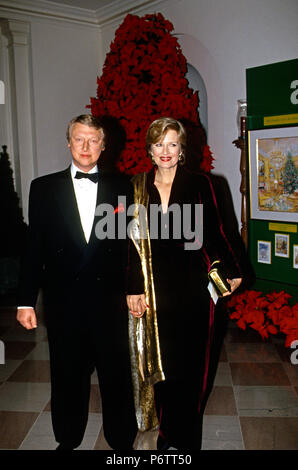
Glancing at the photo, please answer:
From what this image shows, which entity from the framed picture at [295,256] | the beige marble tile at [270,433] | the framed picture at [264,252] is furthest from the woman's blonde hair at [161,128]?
the framed picture at [264,252]

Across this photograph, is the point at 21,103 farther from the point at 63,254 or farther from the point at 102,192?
the point at 63,254

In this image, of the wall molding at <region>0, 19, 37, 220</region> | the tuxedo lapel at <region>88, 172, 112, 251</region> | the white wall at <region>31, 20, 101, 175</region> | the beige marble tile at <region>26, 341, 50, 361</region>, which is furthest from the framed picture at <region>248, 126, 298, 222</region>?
the wall molding at <region>0, 19, 37, 220</region>

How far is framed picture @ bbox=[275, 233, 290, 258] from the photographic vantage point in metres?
3.69

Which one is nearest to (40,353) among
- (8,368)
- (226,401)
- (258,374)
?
(8,368)

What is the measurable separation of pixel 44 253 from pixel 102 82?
2.53 m

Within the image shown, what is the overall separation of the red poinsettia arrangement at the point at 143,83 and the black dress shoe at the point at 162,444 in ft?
7.57

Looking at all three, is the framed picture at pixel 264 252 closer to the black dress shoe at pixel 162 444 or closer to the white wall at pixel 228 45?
the white wall at pixel 228 45

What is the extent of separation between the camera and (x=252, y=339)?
384cm

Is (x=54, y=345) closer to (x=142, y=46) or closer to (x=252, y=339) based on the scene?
(x=252, y=339)

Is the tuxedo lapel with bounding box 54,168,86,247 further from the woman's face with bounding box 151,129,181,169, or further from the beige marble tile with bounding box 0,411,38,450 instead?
the beige marble tile with bounding box 0,411,38,450

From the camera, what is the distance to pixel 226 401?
281 centimetres

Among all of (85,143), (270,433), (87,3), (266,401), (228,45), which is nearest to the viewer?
(85,143)

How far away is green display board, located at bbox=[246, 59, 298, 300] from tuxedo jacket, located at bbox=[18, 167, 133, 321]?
204 cm

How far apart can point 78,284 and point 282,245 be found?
2265 millimetres
